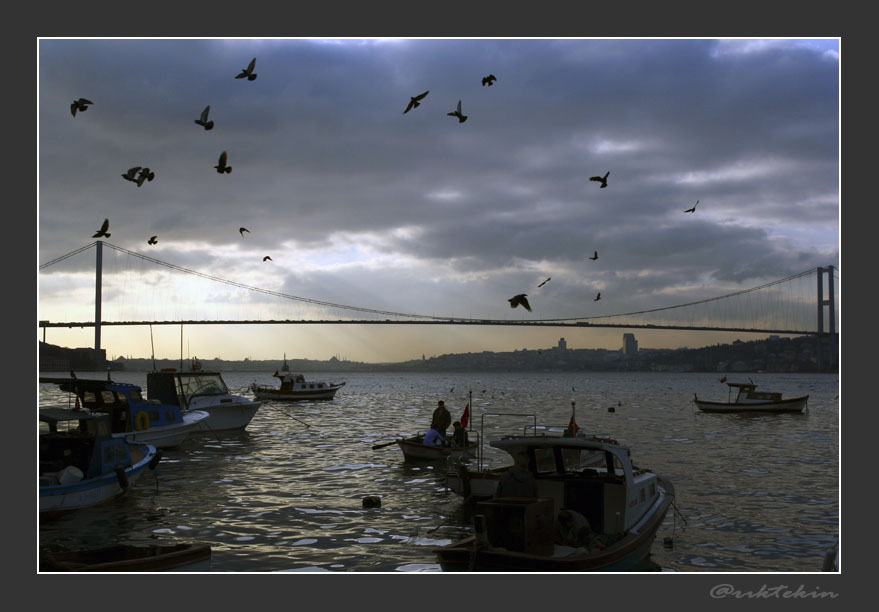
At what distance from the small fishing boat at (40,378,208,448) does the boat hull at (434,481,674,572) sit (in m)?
15.3

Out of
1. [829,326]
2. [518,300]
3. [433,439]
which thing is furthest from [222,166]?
[829,326]

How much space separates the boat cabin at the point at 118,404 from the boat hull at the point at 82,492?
251 inches

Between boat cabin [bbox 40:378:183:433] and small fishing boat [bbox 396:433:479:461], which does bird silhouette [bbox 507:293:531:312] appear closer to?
small fishing boat [bbox 396:433:479:461]

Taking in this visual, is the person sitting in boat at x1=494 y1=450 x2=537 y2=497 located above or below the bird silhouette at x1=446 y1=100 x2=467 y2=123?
below

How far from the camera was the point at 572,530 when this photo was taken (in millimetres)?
10547

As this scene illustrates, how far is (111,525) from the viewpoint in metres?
14.6

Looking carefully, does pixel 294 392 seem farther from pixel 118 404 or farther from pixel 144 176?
pixel 144 176

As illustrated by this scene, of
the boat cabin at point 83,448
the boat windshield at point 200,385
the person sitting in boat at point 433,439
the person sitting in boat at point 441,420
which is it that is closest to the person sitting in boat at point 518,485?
the boat cabin at point 83,448

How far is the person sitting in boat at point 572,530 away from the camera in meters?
10.5

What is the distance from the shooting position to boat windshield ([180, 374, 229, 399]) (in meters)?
34.1

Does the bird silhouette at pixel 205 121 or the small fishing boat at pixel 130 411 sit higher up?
the bird silhouette at pixel 205 121

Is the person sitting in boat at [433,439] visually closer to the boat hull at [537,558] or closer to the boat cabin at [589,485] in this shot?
the boat cabin at [589,485]

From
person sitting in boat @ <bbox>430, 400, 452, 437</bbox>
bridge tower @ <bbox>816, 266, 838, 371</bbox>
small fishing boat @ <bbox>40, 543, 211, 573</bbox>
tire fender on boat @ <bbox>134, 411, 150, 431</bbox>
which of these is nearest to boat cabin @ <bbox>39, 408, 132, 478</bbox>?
small fishing boat @ <bbox>40, 543, 211, 573</bbox>

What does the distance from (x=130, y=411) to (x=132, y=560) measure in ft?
55.1
